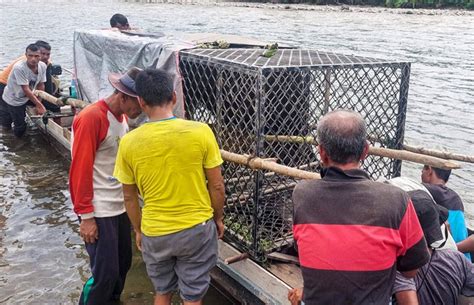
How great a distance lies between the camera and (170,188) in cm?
310

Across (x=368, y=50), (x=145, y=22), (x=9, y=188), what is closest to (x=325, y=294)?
(x=9, y=188)

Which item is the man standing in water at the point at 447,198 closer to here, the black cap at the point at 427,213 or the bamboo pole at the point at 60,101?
the black cap at the point at 427,213

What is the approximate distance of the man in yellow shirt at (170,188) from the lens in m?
3.01

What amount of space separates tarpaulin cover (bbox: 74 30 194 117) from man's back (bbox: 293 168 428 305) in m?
2.74

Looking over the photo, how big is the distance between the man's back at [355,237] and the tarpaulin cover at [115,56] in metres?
2.74

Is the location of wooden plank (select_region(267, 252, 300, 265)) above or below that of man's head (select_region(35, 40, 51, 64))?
below

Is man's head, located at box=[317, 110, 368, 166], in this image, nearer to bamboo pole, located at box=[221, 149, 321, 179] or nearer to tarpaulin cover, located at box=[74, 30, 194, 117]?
bamboo pole, located at box=[221, 149, 321, 179]

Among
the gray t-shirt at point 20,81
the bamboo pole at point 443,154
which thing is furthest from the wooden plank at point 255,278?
the gray t-shirt at point 20,81

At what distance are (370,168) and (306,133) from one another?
75cm

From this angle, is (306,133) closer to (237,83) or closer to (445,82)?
(237,83)

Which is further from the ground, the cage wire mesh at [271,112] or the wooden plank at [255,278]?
the cage wire mesh at [271,112]

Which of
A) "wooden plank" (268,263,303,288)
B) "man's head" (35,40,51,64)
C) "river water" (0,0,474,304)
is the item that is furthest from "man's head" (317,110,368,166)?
"man's head" (35,40,51,64)

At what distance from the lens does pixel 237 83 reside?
169 inches

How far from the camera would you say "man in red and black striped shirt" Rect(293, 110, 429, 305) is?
7.04 feet
